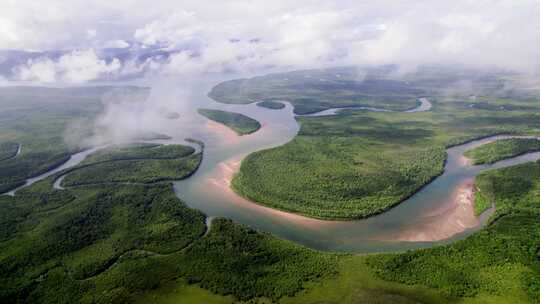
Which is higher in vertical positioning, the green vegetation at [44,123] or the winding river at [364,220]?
the green vegetation at [44,123]

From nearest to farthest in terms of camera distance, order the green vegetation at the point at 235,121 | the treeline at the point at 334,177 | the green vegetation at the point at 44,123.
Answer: the treeline at the point at 334,177 → the green vegetation at the point at 44,123 → the green vegetation at the point at 235,121

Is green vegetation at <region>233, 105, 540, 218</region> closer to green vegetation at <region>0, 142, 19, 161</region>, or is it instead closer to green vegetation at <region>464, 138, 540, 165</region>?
green vegetation at <region>464, 138, 540, 165</region>

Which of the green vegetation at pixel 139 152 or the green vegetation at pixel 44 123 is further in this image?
the green vegetation at pixel 139 152

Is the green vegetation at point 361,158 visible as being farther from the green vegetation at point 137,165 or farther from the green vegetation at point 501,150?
the green vegetation at point 137,165

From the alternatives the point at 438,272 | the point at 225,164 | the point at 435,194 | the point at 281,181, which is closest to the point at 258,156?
the point at 225,164

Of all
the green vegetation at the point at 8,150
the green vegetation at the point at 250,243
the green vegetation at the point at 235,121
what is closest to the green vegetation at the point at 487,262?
the green vegetation at the point at 250,243

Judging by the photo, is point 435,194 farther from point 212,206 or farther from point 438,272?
point 212,206
